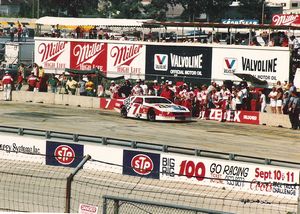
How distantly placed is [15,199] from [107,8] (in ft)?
323

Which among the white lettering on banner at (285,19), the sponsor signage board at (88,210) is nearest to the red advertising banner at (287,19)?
the white lettering on banner at (285,19)

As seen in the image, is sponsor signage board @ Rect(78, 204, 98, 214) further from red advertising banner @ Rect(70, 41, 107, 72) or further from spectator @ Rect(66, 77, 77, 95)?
red advertising banner @ Rect(70, 41, 107, 72)

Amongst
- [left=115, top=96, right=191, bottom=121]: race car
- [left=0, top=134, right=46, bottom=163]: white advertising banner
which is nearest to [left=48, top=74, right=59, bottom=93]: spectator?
[left=115, top=96, right=191, bottom=121]: race car

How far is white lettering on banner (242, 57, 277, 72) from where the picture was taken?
40375 millimetres

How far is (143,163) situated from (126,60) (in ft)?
87.7

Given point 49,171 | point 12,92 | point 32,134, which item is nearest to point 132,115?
point 12,92

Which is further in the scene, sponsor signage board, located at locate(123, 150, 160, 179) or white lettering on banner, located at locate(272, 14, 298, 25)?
white lettering on banner, located at locate(272, 14, 298, 25)

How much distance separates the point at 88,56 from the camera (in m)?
48.0

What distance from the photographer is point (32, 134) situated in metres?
23.3

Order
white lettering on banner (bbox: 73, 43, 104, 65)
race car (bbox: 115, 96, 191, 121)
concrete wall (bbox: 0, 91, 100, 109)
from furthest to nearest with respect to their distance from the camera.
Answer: white lettering on banner (bbox: 73, 43, 104, 65) → concrete wall (bbox: 0, 91, 100, 109) → race car (bbox: 115, 96, 191, 121)

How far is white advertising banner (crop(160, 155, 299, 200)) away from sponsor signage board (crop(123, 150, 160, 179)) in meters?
0.18

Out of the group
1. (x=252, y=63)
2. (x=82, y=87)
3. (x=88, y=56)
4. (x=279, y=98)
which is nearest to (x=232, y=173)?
(x=279, y=98)

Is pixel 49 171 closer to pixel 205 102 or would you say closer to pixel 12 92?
pixel 205 102

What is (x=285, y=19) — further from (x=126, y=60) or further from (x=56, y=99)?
(x=56, y=99)
